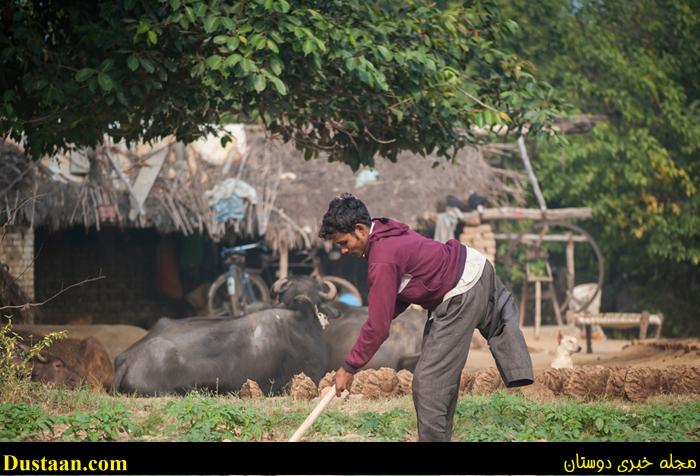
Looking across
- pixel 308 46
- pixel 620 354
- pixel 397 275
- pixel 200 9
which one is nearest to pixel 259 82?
pixel 308 46

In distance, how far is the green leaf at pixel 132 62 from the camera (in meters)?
7.89

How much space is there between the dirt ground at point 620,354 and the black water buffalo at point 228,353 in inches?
70.1

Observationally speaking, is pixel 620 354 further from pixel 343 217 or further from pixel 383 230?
pixel 343 217

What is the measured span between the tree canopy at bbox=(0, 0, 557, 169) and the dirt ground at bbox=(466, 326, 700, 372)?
2760mm

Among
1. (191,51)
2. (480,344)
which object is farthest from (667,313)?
(191,51)

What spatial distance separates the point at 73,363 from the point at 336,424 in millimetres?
4281

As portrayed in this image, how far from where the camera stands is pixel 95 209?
15102 mm

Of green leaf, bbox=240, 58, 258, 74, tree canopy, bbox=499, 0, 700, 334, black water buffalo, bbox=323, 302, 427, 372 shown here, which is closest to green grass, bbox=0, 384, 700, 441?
green leaf, bbox=240, 58, 258, 74

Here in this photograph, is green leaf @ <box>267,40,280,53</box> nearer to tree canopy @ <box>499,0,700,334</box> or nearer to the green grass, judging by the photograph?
the green grass

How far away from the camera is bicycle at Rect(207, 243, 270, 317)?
1665cm

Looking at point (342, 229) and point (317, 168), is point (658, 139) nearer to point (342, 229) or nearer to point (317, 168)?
point (317, 168)

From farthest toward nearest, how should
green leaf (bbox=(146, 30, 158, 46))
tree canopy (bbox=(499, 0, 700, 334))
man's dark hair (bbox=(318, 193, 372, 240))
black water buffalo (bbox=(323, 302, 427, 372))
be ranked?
tree canopy (bbox=(499, 0, 700, 334)) → black water buffalo (bbox=(323, 302, 427, 372)) → green leaf (bbox=(146, 30, 158, 46)) → man's dark hair (bbox=(318, 193, 372, 240))

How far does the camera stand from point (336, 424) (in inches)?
250

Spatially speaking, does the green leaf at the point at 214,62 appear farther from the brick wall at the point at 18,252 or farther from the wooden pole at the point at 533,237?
the wooden pole at the point at 533,237
